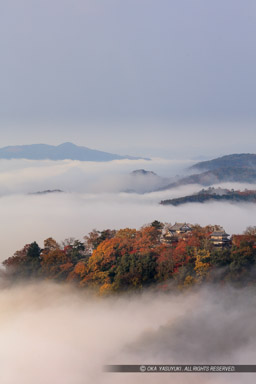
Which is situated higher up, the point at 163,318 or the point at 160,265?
the point at 160,265

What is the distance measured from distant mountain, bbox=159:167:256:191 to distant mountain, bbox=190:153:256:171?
144 inches

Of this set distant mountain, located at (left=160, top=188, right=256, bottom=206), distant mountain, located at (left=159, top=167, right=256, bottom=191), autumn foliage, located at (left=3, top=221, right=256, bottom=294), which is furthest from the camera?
distant mountain, located at (left=159, top=167, right=256, bottom=191)

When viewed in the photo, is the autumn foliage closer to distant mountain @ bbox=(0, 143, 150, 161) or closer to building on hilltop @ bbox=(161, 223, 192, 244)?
building on hilltop @ bbox=(161, 223, 192, 244)

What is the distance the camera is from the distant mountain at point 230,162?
93.7 m

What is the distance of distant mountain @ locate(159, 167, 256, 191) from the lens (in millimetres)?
85137

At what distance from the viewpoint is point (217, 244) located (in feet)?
81.8

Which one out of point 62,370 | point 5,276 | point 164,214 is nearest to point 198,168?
point 164,214

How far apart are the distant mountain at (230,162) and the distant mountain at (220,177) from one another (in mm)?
3655

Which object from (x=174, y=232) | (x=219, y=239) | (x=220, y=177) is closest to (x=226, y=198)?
(x=174, y=232)

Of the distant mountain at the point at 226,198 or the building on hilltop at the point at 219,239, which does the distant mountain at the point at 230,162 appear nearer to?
the distant mountain at the point at 226,198

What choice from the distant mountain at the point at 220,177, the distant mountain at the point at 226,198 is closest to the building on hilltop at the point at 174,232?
the distant mountain at the point at 226,198

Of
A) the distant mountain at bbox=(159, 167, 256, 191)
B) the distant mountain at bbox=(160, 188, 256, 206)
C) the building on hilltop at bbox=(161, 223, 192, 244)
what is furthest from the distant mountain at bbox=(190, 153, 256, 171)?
the building on hilltop at bbox=(161, 223, 192, 244)

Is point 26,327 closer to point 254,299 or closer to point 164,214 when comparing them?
point 254,299

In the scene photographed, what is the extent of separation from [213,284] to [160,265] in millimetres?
2490
